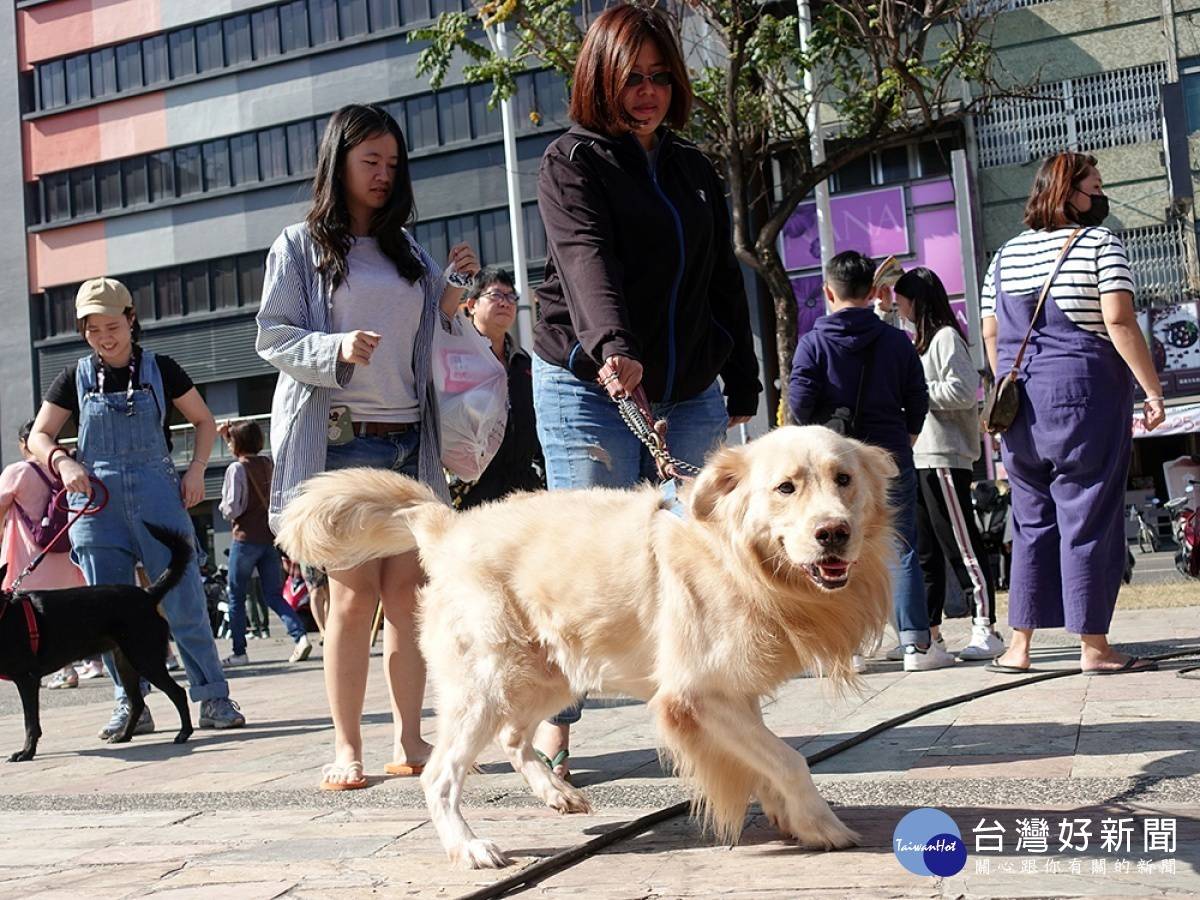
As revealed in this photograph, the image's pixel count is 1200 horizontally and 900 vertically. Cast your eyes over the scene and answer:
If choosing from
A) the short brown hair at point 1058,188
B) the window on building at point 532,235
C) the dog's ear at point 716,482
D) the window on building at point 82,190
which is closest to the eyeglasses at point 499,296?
the short brown hair at point 1058,188

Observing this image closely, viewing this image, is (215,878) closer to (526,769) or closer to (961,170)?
(526,769)

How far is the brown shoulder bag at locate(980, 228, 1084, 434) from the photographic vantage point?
5.96 meters

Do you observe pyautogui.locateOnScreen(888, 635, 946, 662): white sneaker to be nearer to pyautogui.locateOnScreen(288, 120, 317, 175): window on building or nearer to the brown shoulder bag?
the brown shoulder bag

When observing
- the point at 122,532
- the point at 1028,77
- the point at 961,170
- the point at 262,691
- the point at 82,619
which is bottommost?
the point at 262,691

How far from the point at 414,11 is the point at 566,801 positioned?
33430 millimetres

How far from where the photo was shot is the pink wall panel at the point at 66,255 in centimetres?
3844

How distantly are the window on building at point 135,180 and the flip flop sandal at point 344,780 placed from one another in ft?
119

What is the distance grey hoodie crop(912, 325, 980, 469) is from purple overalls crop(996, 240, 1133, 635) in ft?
4.70

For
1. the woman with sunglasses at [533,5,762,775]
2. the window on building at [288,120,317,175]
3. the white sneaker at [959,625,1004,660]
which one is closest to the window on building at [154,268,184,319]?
the window on building at [288,120,317,175]

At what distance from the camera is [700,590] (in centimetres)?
338

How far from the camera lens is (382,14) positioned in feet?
115

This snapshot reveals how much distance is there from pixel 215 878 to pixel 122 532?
3928mm

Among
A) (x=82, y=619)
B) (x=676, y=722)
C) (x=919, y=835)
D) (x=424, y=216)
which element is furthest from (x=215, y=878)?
(x=424, y=216)

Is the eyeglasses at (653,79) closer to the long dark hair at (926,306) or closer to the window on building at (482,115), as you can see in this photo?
the long dark hair at (926,306)
